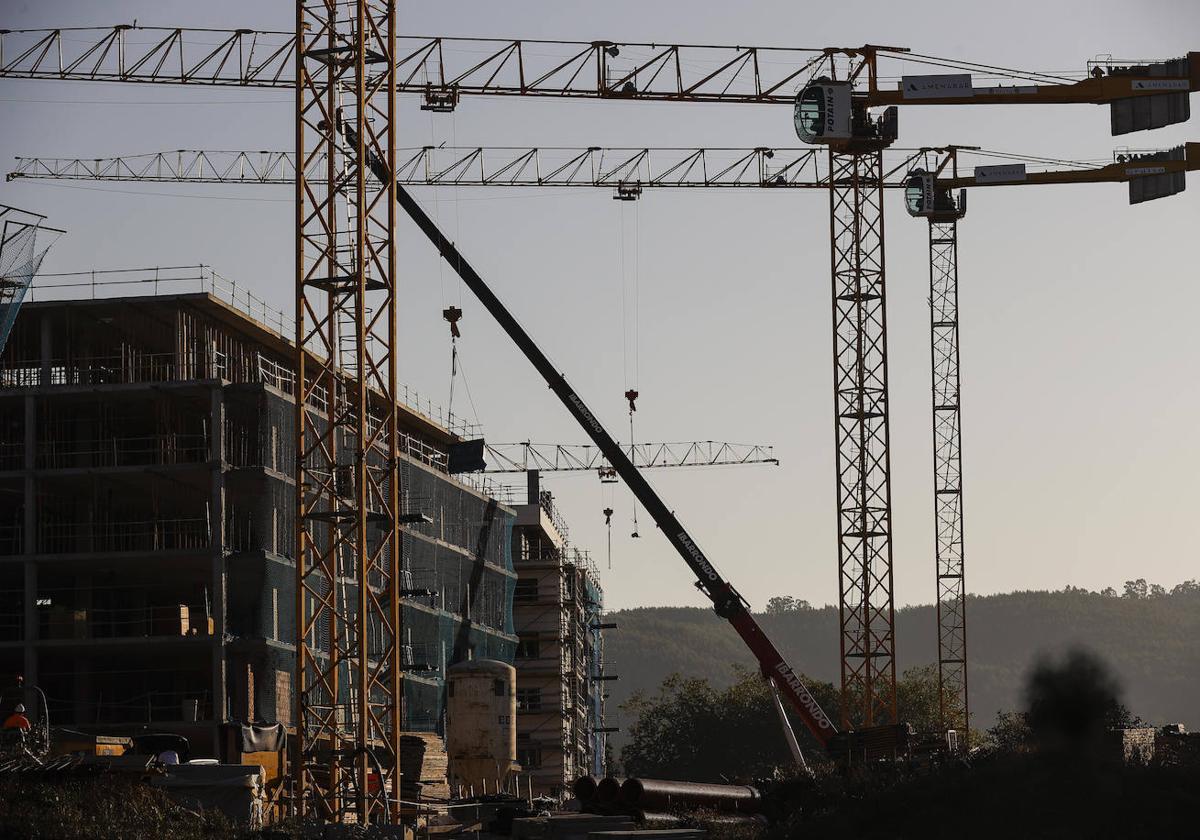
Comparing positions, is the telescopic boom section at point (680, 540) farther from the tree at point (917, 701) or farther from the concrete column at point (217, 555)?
the tree at point (917, 701)

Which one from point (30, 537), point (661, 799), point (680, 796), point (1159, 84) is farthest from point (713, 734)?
point (661, 799)

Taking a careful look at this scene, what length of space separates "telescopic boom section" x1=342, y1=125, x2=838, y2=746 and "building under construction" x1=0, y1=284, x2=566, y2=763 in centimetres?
814

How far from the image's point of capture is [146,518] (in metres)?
73.9

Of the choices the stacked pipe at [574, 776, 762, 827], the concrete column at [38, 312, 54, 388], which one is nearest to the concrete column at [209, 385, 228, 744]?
the concrete column at [38, 312, 54, 388]

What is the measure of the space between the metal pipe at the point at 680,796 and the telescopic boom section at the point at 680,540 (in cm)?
1535

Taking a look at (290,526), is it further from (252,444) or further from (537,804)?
(537,804)

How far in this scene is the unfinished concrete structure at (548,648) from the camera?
363ft

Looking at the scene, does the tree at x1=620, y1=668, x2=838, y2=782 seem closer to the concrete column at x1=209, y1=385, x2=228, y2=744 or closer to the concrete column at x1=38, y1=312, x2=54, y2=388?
the concrete column at x1=209, y1=385, x2=228, y2=744

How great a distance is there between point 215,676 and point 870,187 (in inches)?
1195

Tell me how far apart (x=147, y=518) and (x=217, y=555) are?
7.80m

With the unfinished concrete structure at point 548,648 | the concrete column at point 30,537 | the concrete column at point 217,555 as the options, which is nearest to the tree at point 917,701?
the unfinished concrete structure at point 548,648

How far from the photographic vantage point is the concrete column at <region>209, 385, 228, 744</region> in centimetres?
6600

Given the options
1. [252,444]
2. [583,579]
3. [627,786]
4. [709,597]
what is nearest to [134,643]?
[252,444]

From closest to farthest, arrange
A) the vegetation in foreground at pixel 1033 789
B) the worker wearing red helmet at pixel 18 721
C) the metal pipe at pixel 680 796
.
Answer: the vegetation in foreground at pixel 1033 789 < the worker wearing red helmet at pixel 18 721 < the metal pipe at pixel 680 796
